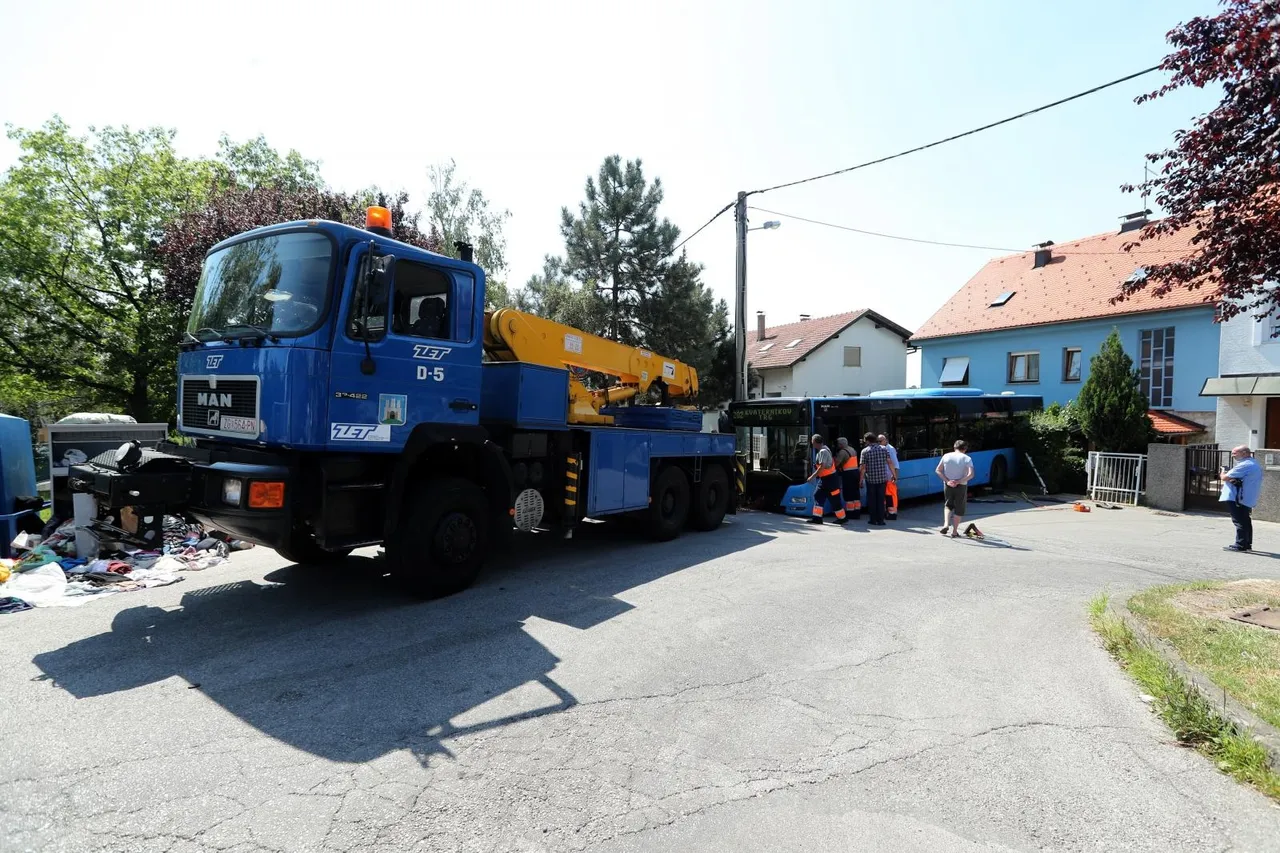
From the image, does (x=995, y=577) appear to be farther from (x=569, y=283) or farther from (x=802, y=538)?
(x=569, y=283)

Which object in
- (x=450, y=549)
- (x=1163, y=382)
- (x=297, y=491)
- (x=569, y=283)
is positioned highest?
(x=569, y=283)

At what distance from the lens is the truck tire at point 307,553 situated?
21.3 ft

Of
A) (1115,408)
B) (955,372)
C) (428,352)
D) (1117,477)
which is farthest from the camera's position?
(955,372)

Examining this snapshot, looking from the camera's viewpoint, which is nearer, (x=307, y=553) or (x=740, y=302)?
(x=307, y=553)

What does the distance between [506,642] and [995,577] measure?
5533mm

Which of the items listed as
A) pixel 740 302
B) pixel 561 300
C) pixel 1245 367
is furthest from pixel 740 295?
pixel 1245 367

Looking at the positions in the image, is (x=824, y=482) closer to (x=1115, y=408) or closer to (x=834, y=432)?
(x=834, y=432)

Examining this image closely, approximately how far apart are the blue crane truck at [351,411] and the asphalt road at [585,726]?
31.6 inches

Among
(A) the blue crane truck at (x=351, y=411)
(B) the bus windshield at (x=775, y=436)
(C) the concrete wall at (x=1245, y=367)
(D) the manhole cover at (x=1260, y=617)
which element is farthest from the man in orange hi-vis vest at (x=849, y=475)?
(C) the concrete wall at (x=1245, y=367)

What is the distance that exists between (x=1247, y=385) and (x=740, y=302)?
1301cm

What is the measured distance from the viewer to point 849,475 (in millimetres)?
12133

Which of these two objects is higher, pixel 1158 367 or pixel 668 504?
pixel 1158 367

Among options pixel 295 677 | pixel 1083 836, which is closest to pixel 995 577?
pixel 1083 836

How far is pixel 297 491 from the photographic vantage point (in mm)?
5070
